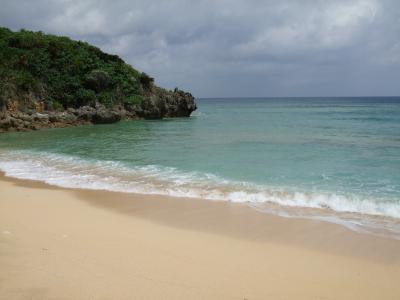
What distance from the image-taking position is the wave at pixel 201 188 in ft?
28.2

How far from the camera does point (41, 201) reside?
9.48m

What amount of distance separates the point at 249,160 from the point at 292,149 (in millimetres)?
4243

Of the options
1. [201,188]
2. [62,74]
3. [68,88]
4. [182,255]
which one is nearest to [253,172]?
[201,188]

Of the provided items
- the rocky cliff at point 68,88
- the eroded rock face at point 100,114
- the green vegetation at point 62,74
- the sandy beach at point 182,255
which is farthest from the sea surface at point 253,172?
the green vegetation at point 62,74

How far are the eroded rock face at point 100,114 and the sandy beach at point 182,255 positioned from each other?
1060 inches

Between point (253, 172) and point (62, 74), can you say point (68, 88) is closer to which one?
point (62, 74)

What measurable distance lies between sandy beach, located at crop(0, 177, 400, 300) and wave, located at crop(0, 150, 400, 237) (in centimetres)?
84

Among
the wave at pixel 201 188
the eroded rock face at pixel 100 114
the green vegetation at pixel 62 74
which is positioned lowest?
the wave at pixel 201 188

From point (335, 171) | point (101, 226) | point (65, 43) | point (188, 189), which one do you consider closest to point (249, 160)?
point (335, 171)

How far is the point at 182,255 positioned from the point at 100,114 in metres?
36.6

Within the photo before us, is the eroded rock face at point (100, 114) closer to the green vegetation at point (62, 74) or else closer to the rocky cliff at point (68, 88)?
the rocky cliff at point (68, 88)

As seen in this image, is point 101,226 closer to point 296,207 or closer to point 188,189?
point 188,189

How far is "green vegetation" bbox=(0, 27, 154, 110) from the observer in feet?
128

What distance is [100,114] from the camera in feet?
132
